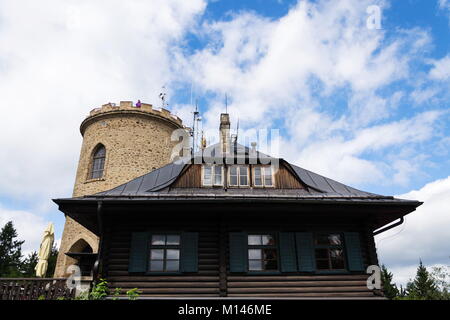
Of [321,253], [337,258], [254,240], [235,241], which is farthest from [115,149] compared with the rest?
[337,258]

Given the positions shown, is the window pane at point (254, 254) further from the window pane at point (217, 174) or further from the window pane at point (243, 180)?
the window pane at point (217, 174)

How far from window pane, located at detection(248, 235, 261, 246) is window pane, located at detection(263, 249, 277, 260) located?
1.02 ft

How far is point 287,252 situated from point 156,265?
12.7 ft

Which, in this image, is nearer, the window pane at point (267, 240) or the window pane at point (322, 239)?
the window pane at point (267, 240)

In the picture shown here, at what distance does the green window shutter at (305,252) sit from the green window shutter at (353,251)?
41.3 inches

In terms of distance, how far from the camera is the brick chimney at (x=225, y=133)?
13.4 meters

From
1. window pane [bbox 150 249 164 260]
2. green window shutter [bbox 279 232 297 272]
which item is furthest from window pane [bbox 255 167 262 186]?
window pane [bbox 150 249 164 260]

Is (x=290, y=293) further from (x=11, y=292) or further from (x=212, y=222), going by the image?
(x=11, y=292)

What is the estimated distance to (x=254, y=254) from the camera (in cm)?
1030

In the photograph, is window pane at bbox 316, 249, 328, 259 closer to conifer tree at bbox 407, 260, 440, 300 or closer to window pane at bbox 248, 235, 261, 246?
window pane at bbox 248, 235, 261, 246

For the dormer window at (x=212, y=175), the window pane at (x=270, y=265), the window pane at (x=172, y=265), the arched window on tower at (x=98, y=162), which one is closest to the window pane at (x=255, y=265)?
the window pane at (x=270, y=265)

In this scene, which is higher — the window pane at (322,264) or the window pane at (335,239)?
the window pane at (335,239)

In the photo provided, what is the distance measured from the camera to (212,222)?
1045 cm
